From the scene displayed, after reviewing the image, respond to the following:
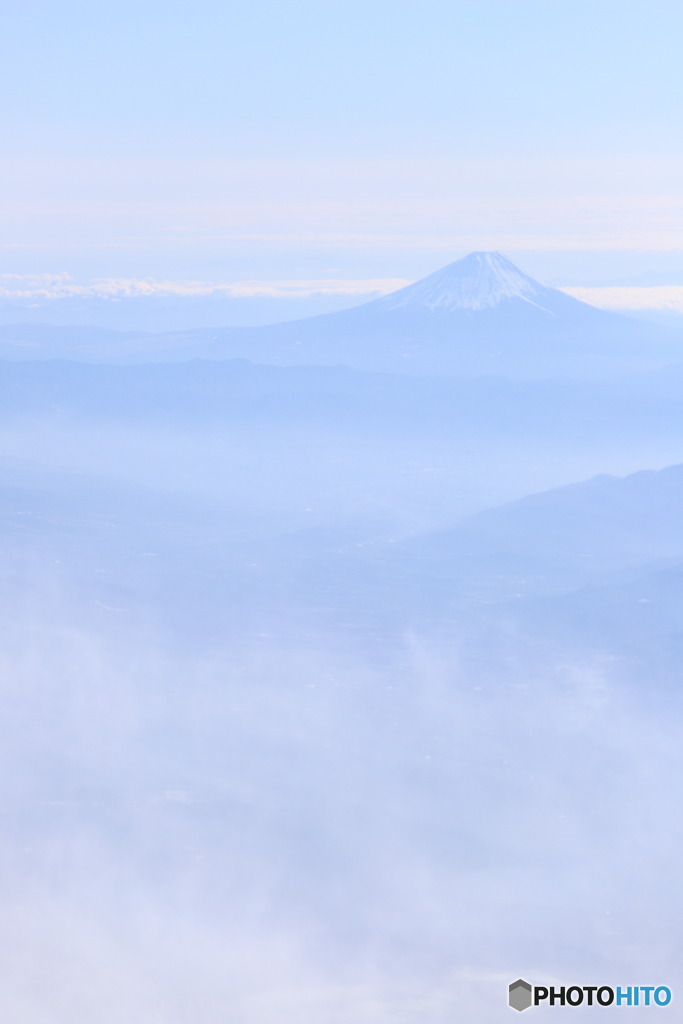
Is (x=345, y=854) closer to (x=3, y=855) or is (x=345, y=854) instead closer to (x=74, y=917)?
(x=74, y=917)

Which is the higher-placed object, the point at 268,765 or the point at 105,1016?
the point at 268,765

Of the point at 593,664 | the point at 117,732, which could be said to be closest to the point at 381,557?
the point at 593,664

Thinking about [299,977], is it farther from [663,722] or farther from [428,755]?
[663,722]

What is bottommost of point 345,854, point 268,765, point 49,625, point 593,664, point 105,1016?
point 105,1016

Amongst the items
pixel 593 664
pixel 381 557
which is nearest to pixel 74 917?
pixel 593 664

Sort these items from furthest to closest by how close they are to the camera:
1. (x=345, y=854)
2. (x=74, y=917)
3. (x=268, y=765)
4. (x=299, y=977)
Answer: (x=268, y=765) < (x=345, y=854) < (x=74, y=917) < (x=299, y=977)

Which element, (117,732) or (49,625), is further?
(49,625)

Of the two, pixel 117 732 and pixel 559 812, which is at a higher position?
pixel 117 732

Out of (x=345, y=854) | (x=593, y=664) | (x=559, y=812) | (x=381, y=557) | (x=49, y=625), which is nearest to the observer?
(x=345, y=854)

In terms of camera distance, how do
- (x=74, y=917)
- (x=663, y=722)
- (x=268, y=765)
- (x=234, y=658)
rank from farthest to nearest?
(x=234, y=658)
(x=663, y=722)
(x=268, y=765)
(x=74, y=917)
